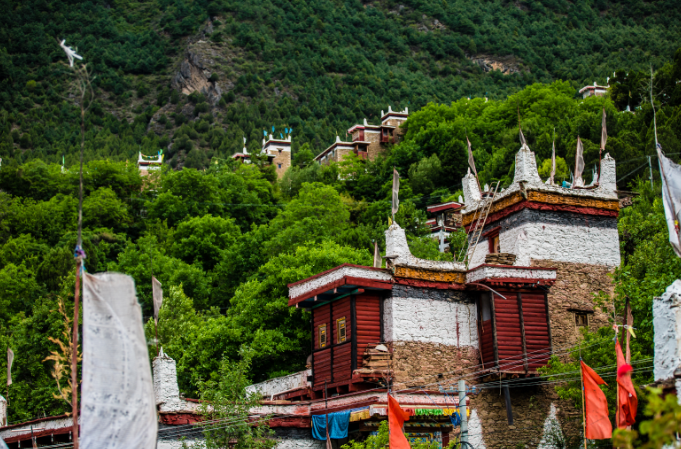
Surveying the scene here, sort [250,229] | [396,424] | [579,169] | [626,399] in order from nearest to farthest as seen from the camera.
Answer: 1. [626,399]
2. [396,424]
3. [579,169]
4. [250,229]

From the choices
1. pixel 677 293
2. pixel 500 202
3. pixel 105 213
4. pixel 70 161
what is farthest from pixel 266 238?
pixel 70 161

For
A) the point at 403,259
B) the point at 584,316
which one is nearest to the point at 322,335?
the point at 403,259

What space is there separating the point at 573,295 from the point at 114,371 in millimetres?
24880

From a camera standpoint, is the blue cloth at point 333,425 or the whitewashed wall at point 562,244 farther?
the whitewashed wall at point 562,244

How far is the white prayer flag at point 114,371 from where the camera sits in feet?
47.8

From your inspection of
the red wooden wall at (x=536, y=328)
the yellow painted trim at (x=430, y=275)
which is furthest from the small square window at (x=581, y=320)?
the yellow painted trim at (x=430, y=275)

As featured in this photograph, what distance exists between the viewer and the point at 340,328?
3434 centimetres

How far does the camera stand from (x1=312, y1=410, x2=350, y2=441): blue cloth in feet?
105

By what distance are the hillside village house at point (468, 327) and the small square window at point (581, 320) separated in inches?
2.3

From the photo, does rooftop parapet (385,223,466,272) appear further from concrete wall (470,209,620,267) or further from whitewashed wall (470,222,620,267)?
concrete wall (470,209,620,267)

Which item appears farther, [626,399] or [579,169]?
[579,169]

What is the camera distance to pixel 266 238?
227ft

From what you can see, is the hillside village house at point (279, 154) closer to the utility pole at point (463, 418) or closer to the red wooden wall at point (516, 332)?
the red wooden wall at point (516, 332)

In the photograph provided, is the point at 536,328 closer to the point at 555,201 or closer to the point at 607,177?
the point at 555,201
